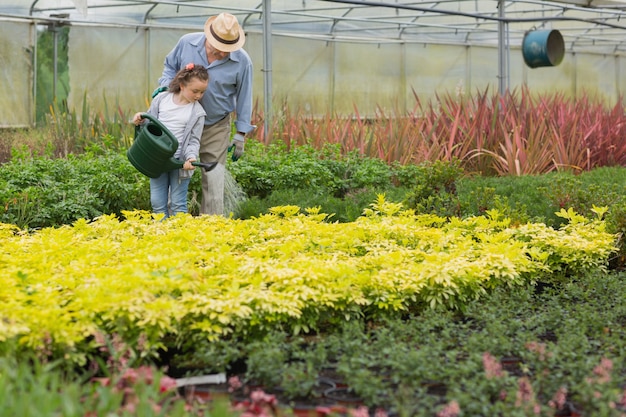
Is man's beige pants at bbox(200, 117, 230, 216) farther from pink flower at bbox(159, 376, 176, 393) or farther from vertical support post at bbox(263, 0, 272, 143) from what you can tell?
pink flower at bbox(159, 376, 176, 393)

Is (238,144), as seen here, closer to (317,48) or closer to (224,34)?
(224,34)

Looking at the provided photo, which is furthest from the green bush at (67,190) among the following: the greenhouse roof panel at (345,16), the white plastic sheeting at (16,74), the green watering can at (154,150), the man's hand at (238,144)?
the white plastic sheeting at (16,74)

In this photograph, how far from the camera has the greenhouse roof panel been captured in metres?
13.2

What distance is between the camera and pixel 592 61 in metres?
22.7

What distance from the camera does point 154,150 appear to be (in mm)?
5691

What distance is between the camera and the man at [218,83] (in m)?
6.07

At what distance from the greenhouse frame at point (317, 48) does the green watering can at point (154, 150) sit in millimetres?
3217

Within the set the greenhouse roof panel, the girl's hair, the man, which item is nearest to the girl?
the girl's hair

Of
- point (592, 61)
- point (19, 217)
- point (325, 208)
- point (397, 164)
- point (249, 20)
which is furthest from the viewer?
point (592, 61)

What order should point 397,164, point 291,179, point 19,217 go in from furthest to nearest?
point 397,164 → point 291,179 → point 19,217

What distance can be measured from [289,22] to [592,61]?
9.99 meters

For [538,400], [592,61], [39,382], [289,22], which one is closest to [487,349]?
[538,400]

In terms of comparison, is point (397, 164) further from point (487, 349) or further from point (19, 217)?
point (487, 349)

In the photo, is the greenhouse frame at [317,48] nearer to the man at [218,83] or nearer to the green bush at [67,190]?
the green bush at [67,190]
